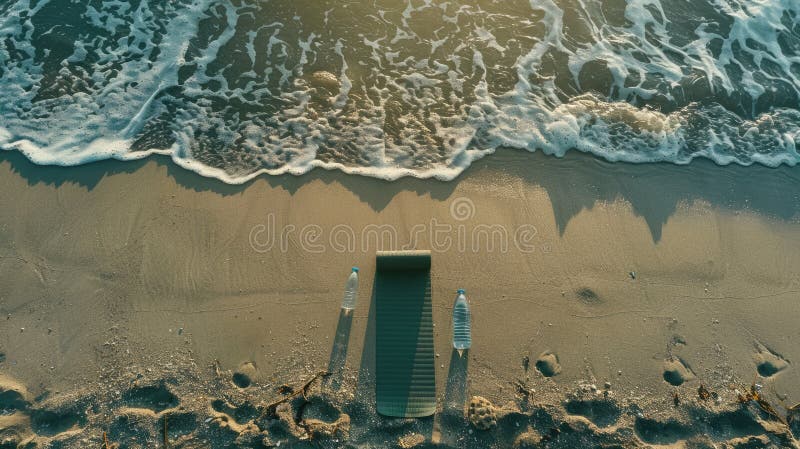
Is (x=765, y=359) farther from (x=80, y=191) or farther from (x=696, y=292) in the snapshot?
(x=80, y=191)

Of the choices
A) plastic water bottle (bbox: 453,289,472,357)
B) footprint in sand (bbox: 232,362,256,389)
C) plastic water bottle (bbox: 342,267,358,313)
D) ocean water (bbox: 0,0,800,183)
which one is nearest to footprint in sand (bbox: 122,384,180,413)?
footprint in sand (bbox: 232,362,256,389)

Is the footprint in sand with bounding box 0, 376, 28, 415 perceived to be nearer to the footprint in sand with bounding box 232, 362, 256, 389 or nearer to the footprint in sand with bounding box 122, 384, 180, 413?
the footprint in sand with bounding box 122, 384, 180, 413

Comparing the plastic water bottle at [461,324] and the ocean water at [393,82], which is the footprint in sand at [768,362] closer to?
the ocean water at [393,82]

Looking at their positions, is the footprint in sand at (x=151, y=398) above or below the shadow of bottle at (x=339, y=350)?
below

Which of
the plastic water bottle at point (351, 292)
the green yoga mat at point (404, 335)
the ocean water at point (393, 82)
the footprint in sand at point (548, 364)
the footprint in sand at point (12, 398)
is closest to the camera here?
the footprint in sand at point (12, 398)

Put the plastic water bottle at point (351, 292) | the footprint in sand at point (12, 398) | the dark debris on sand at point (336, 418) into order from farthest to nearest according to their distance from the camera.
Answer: the plastic water bottle at point (351, 292) < the footprint in sand at point (12, 398) < the dark debris on sand at point (336, 418)

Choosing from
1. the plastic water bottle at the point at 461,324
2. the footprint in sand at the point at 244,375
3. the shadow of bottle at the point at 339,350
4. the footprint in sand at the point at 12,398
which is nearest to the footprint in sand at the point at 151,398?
the footprint in sand at the point at 244,375
